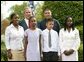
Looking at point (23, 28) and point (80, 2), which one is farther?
point (80, 2)

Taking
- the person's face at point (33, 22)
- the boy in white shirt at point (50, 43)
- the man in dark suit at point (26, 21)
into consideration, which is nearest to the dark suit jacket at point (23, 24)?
the man in dark suit at point (26, 21)

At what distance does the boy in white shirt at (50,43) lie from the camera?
33.0ft

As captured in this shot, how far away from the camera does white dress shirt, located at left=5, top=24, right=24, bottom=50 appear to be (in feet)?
33.1

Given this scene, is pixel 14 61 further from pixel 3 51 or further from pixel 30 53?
pixel 3 51

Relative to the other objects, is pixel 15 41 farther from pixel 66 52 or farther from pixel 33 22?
pixel 66 52

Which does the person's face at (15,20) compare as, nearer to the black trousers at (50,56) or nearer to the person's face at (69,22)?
the black trousers at (50,56)

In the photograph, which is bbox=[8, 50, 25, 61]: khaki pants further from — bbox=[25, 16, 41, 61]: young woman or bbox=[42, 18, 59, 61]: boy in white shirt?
bbox=[42, 18, 59, 61]: boy in white shirt

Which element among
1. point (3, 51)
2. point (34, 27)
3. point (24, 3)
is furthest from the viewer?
point (24, 3)

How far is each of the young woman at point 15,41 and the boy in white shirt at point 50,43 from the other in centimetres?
53

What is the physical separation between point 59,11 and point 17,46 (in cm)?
1281

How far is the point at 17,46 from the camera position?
10.1 metres

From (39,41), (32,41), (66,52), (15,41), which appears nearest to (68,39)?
(66,52)

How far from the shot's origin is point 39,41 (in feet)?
33.0

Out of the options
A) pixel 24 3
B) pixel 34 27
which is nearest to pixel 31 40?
pixel 34 27
